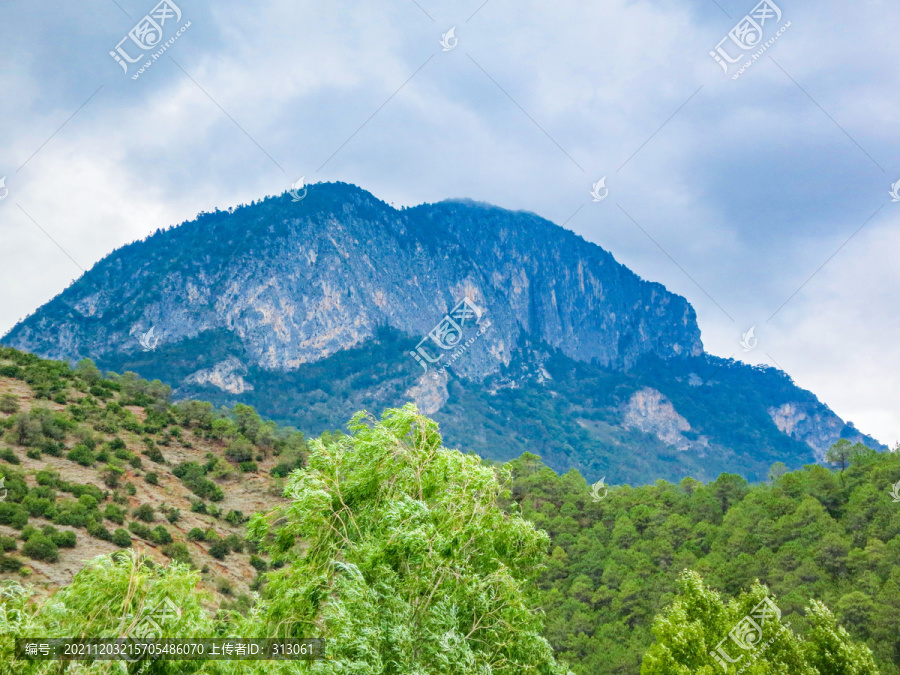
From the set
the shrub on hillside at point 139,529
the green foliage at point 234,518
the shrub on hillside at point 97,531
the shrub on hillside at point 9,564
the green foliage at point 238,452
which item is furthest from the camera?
the green foliage at point 238,452

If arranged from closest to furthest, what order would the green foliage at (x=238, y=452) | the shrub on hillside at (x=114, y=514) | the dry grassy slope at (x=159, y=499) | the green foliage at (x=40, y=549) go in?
1. the green foliage at (x=40, y=549)
2. the dry grassy slope at (x=159, y=499)
3. the shrub on hillside at (x=114, y=514)
4. the green foliage at (x=238, y=452)

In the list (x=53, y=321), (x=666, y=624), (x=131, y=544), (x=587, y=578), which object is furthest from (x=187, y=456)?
(x=53, y=321)

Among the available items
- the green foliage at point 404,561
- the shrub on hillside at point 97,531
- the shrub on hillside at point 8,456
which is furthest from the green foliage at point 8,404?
the green foliage at point 404,561

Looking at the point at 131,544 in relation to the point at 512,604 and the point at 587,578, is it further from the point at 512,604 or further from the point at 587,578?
the point at 587,578

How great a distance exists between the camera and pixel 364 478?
47.5ft

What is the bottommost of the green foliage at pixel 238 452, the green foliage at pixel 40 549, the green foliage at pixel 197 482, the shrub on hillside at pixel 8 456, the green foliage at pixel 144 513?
the green foliage at pixel 40 549

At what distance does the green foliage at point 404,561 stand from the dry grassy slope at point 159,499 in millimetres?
20407

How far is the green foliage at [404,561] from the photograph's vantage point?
38.0 feet

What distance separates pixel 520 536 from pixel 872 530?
122ft

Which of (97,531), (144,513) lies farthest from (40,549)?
(144,513)

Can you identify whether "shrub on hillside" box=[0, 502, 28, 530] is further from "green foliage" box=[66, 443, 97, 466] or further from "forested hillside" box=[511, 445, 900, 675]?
"forested hillside" box=[511, 445, 900, 675]

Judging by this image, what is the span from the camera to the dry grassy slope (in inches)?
1147
